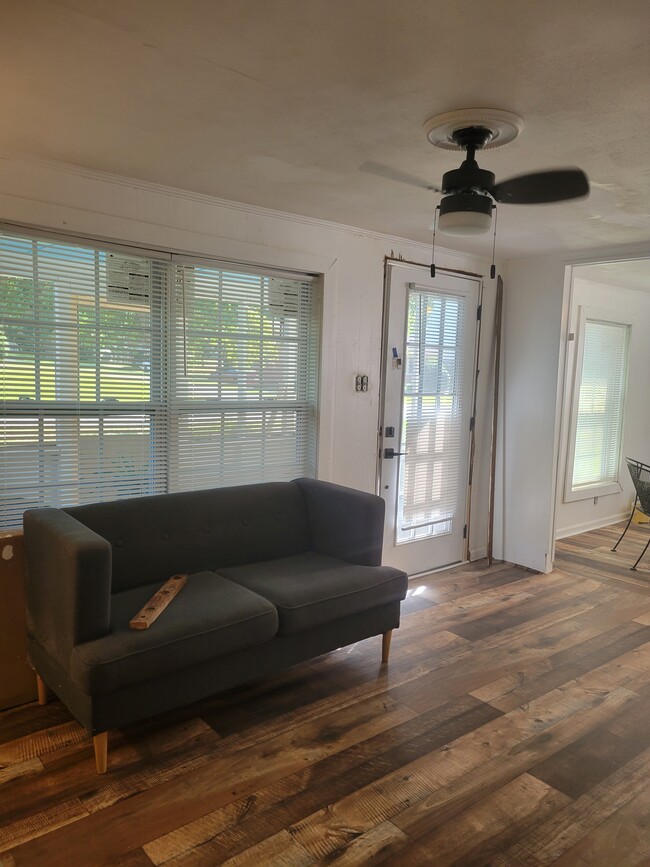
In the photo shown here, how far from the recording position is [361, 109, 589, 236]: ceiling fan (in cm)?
205

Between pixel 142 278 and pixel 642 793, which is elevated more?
pixel 142 278

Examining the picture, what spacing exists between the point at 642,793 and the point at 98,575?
6.99ft

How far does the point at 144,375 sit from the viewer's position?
125 inches

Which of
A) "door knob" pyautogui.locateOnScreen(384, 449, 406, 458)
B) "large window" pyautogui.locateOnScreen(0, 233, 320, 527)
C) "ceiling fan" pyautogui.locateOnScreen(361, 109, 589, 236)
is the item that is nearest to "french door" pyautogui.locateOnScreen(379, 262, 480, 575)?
"door knob" pyautogui.locateOnScreen(384, 449, 406, 458)

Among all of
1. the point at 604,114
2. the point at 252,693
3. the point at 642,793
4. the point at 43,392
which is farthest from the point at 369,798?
the point at 604,114

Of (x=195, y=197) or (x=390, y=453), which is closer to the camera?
(x=195, y=197)

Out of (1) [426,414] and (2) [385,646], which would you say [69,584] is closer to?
(2) [385,646]

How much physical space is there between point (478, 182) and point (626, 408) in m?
5.01

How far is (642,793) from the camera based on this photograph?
222cm

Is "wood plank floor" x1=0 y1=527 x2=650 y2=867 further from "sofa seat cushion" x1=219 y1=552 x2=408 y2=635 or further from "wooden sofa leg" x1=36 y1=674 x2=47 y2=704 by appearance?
"sofa seat cushion" x1=219 y1=552 x2=408 y2=635

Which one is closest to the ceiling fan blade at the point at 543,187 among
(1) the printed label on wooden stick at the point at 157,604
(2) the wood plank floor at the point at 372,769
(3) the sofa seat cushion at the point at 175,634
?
(3) the sofa seat cushion at the point at 175,634

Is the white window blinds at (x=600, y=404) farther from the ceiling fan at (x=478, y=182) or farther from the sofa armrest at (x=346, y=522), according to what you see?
the ceiling fan at (x=478, y=182)

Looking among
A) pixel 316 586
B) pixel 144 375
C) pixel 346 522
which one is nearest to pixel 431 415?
pixel 346 522

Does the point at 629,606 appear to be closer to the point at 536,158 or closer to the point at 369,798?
the point at 369,798
